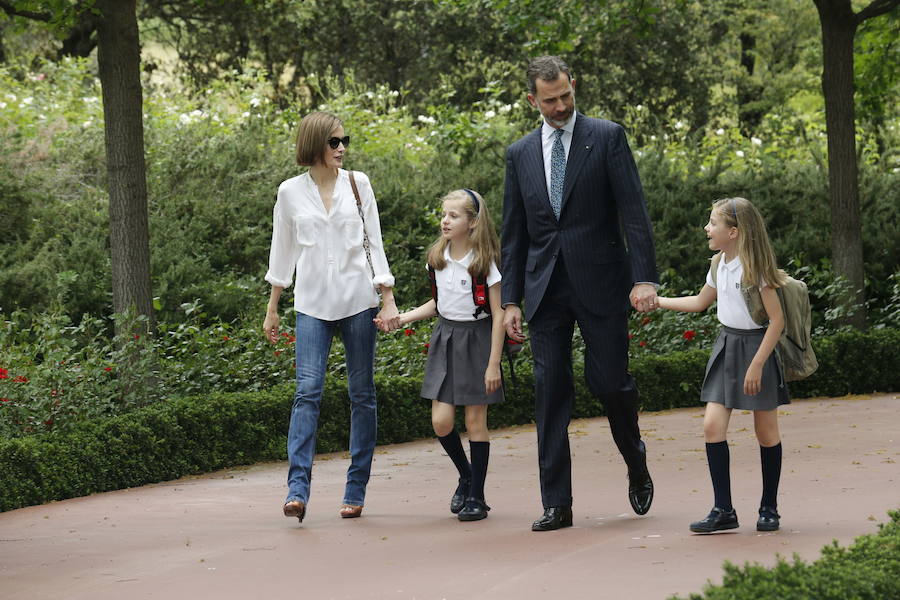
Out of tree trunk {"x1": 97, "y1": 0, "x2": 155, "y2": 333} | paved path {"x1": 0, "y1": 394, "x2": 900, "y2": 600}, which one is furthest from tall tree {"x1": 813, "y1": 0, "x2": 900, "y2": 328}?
tree trunk {"x1": 97, "y1": 0, "x2": 155, "y2": 333}

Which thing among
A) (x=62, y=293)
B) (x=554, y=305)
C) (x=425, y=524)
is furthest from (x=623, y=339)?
(x=62, y=293)

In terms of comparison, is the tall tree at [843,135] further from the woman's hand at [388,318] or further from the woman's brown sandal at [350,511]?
the woman's brown sandal at [350,511]

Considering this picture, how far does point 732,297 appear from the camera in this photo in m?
5.31

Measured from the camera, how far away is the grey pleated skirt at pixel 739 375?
5207 mm

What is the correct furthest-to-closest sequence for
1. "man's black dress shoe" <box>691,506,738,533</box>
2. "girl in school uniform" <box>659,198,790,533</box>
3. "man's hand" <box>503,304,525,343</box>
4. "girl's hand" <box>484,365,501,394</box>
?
"girl's hand" <box>484,365,501,394</box> → "man's hand" <box>503,304,525,343</box> → "girl in school uniform" <box>659,198,790,533</box> → "man's black dress shoe" <box>691,506,738,533</box>

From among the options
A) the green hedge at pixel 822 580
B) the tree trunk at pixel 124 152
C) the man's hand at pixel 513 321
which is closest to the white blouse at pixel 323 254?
the man's hand at pixel 513 321

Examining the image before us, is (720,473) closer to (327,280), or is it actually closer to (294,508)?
(294,508)

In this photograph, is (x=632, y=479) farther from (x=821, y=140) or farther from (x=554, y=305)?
(x=821, y=140)

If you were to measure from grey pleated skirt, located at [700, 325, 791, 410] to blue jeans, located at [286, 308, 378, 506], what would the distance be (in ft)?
5.48

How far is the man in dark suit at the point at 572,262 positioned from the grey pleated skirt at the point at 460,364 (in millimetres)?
436

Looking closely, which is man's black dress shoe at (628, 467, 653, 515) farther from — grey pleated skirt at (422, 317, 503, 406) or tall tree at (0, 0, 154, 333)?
tall tree at (0, 0, 154, 333)

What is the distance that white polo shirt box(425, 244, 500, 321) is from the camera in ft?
19.6

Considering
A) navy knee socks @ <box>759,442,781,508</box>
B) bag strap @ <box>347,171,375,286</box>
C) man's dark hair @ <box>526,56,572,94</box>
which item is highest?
man's dark hair @ <box>526,56,572,94</box>

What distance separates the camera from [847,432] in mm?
8859
